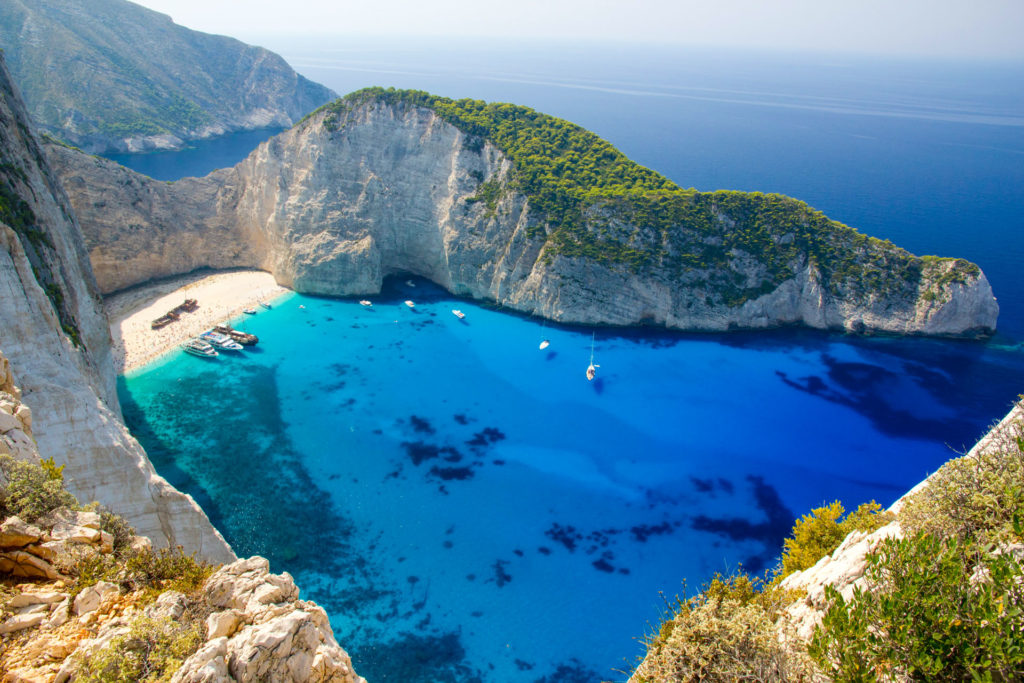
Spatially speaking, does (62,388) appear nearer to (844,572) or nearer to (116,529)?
(116,529)

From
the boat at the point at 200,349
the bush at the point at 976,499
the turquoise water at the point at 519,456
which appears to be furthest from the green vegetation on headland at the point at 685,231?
the bush at the point at 976,499

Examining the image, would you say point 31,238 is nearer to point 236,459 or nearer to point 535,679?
point 236,459

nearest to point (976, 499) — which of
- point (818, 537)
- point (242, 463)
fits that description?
point (818, 537)

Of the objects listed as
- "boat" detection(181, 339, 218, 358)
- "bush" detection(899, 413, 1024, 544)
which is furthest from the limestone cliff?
"bush" detection(899, 413, 1024, 544)

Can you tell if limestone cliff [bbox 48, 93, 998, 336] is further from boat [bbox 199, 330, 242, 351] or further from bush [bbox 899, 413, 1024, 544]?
bush [bbox 899, 413, 1024, 544]

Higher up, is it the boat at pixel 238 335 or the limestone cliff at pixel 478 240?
the limestone cliff at pixel 478 240

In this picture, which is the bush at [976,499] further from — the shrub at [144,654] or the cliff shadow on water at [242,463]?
the cliff shadow on water at [242,463]
